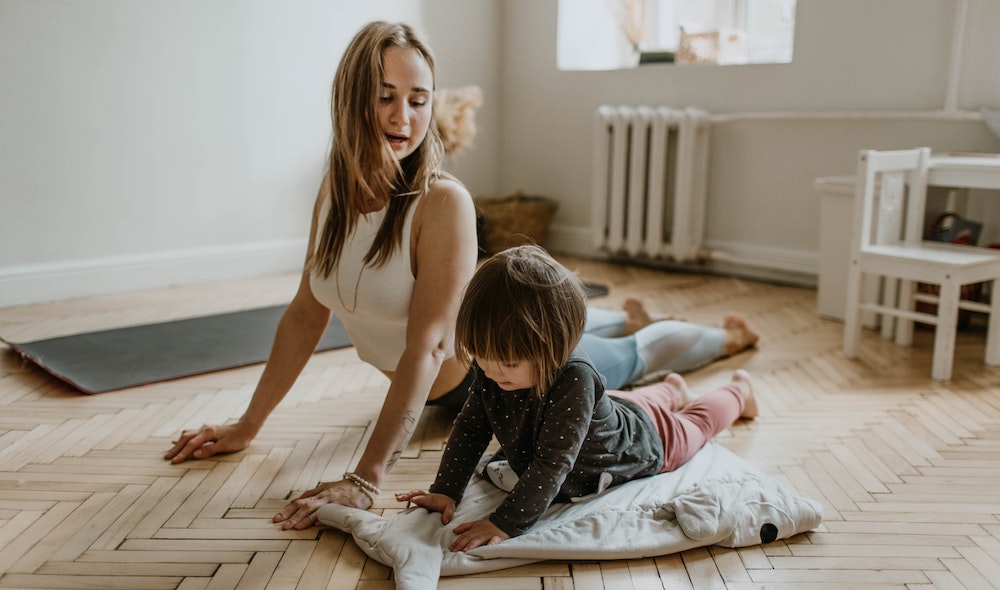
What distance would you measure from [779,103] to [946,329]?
150 cm

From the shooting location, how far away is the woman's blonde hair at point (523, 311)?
1.31 m

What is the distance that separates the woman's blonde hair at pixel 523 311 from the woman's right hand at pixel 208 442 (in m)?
0.73

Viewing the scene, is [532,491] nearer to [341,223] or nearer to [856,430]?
[341,223]

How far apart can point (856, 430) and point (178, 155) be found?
2818 mm

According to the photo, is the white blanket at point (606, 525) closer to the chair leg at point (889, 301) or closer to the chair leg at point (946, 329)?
the chair leg at point (946, 329)

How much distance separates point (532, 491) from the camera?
1.40m

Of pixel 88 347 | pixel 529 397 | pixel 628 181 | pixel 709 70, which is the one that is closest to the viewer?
pixel 529 397

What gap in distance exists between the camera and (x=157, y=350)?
103 inches

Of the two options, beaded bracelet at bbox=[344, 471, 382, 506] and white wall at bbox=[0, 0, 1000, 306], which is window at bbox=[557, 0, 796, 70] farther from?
beaded bracelet at bbox=[344, 471, 382, 506]

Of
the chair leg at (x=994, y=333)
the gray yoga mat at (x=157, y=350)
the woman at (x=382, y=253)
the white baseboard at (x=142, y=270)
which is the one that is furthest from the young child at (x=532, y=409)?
the white baseboard at (x=142, y=270)

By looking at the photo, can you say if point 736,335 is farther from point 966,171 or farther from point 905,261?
point 966,171

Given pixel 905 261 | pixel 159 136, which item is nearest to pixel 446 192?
pixel 905 261

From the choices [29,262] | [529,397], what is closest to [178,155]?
[29,262]

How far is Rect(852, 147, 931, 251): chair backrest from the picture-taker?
8.53ft
